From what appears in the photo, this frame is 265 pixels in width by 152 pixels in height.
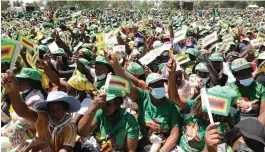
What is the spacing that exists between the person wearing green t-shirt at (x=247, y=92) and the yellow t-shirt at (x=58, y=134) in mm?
2334

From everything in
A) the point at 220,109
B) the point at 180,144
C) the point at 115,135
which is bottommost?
the point at 180,144

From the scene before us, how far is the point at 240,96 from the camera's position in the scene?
15.1 ft

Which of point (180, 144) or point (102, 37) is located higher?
point (102, 37)

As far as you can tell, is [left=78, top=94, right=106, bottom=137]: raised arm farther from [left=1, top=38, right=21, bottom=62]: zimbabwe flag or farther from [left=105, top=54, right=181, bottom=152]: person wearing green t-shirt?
[left=1, top=38, right=21, bottom=62]: zimbabwe flag

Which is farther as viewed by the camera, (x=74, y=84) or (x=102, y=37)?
(x=102, y=37)

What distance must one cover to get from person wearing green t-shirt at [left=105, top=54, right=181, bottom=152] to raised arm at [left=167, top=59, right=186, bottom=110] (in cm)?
7

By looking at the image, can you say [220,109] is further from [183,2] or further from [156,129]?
[183,2]

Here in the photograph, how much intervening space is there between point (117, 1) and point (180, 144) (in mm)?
93206

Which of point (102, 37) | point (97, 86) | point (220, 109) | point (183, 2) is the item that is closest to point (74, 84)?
point (97, 86)

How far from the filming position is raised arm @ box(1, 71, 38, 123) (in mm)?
2926

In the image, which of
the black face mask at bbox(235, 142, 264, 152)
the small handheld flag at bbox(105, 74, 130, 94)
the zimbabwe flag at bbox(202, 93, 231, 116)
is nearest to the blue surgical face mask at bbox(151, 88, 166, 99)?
the small handheld flag at bbox(105, 74, 130, 94)

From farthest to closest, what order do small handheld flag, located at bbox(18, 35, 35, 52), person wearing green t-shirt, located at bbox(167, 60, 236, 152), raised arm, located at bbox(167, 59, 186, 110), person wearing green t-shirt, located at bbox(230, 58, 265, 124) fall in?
small handheld flag, located at bbox(18, 35, 35, 52)
person wearing green t-shirt, located at bbox(230, 58, 265, 124)
raised arm, located at bbox(167, 59, 186, 110)
person wearing green t-shirt, located at bbox(167, 60, 236, 152)

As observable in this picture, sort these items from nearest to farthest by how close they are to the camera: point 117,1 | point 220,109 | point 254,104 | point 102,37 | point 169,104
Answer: point 220,109
point 169,104
point 254,104
point 102,37
point 117,1

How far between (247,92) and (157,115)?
1474 millimetres
